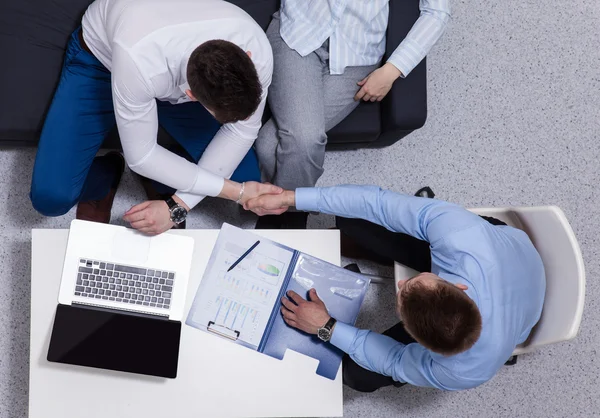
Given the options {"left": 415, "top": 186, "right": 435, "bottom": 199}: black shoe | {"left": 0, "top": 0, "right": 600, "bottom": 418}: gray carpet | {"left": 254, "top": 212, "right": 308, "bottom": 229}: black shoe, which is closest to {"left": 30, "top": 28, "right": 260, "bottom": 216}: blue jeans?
{"left": 254, "top": 212, "right": 308, "bottom": 229}: black shoe

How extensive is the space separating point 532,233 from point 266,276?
85 cm

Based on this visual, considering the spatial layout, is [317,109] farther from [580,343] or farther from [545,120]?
[580,343]

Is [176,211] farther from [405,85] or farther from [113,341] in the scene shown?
[405,85]

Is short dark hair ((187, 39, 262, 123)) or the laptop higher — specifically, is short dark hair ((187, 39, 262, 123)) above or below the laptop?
above

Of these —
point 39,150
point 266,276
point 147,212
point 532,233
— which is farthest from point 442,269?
point 39,150

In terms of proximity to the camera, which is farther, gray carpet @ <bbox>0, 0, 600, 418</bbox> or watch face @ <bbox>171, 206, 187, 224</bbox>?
gray carpet @ <bbox>0, 0, 600, 418</bbox>

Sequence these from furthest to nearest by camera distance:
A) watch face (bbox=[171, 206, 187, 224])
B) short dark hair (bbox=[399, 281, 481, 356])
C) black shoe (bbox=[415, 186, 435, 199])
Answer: black shoe (bbox=[415, 186, 435, 199])
watch face (bbox=[171, 206, 187, 224])
short dark hair (bbox=[399, 281, 481, 356])

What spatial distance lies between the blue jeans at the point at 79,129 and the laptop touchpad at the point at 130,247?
48cm

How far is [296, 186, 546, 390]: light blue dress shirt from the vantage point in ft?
4.81

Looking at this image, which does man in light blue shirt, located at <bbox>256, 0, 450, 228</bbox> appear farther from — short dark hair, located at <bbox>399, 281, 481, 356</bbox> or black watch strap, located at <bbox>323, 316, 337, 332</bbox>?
short dark hair, located at <bbox>399, 281, 481, 356</bbox>

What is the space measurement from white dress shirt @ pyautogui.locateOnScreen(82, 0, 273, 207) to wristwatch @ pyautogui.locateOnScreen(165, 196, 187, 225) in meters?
0.05

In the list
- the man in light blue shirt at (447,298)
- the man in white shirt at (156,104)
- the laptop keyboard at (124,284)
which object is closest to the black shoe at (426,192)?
the man in light blue shirt at (447,298)

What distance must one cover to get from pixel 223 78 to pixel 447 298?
78cm

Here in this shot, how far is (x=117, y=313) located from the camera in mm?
1494
